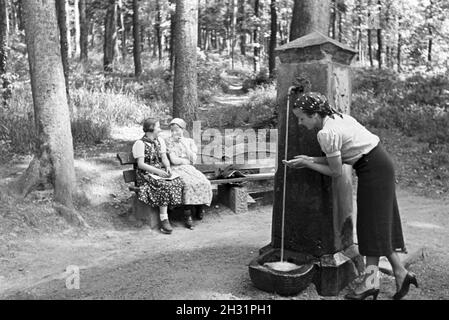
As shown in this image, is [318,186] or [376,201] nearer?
[376,201]

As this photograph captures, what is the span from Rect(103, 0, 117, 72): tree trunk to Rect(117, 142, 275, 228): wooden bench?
45.0ft

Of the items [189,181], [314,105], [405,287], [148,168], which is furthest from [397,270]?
[148,168]

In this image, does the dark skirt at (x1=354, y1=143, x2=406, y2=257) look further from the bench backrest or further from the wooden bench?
the bench backrest

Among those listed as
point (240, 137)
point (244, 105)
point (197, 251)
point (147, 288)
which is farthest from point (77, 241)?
point (244, 105)

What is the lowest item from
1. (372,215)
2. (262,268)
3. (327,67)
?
(262,268)

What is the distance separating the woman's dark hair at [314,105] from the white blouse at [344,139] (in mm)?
62

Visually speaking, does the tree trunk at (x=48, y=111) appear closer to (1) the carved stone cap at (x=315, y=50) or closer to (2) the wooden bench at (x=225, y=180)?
(2) the wooden bench at (x=225, y=180)

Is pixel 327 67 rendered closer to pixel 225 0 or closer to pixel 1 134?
pixel 1 134

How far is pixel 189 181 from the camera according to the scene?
6.77 metres

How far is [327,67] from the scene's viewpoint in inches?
165

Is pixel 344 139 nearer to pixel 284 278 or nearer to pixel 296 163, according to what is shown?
pixel 296 163

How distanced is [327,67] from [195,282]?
2.22 metres

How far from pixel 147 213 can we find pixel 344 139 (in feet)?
11.9

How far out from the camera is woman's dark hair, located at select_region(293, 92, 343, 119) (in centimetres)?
391
